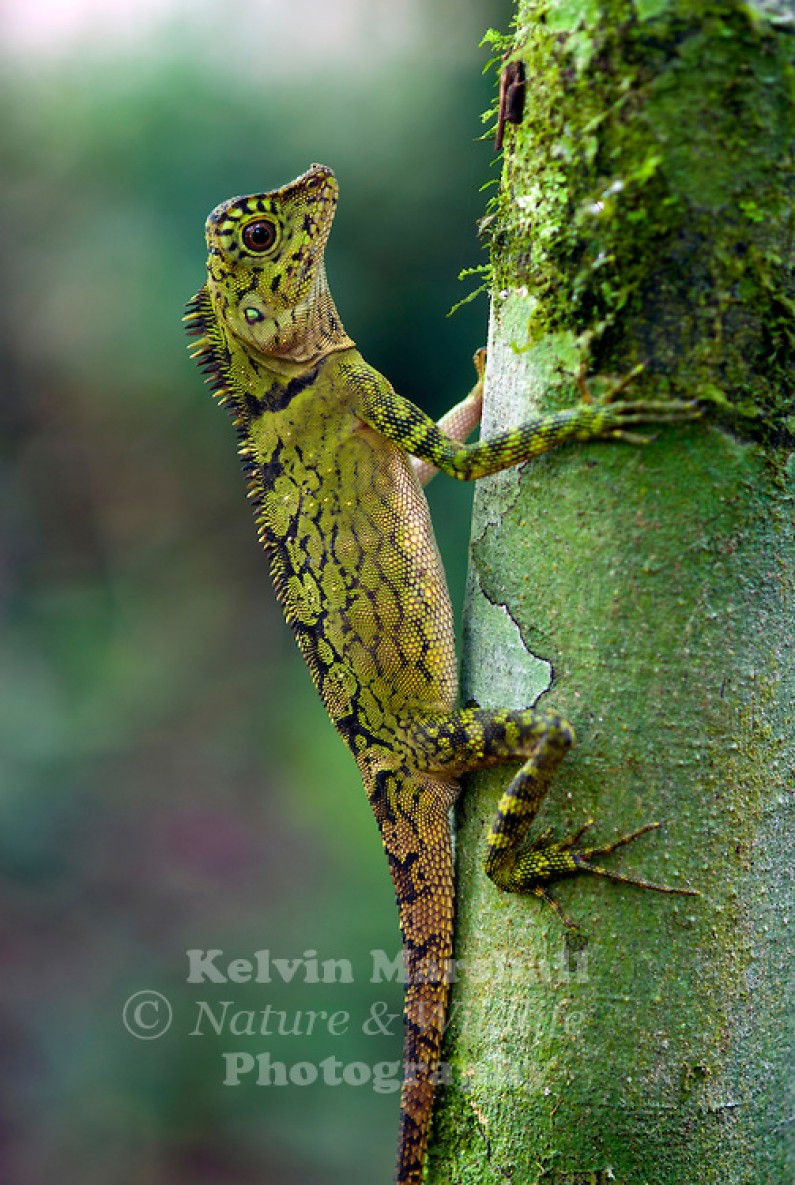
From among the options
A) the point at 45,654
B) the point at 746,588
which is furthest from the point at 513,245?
the point at 45,654

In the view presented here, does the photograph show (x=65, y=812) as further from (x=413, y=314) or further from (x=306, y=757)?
(x=413, y=314)

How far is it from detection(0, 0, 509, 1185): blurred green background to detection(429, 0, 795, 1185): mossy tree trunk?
385cm

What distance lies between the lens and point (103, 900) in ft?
24.0

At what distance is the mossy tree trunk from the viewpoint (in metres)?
1.71

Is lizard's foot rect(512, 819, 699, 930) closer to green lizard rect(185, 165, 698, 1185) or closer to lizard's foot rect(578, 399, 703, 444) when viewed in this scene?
green lizard rect(185, 165, 698, 1185)

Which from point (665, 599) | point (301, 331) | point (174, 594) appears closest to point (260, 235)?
point (301, 331)

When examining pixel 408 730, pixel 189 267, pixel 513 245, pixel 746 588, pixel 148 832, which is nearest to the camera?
pixel 746 588

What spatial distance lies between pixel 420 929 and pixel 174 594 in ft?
18.9

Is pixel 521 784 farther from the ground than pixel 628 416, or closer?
closer

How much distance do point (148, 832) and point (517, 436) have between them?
6.49 m

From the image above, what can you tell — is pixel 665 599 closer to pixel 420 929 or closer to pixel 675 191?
pixel 675 191

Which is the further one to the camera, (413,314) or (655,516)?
(413,314)

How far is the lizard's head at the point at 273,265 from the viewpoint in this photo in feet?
9.36

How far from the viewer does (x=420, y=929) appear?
2.36 meters
